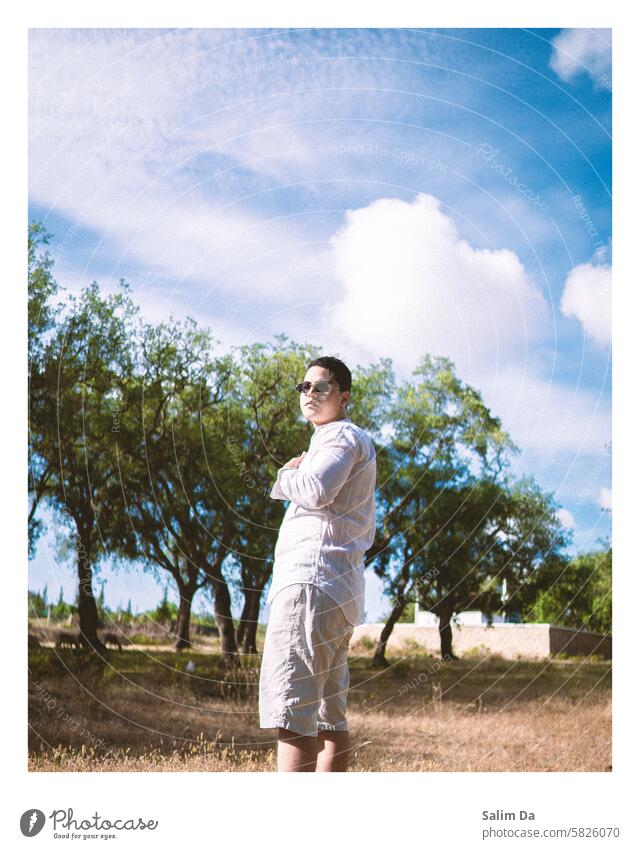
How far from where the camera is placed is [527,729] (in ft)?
23.2

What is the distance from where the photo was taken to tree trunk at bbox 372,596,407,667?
321 inches

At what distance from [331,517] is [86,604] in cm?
374

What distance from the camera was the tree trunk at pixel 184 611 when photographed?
23.8 feet

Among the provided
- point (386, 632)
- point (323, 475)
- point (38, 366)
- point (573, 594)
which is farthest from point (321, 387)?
point (573, 594)

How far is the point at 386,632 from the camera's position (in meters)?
8.20

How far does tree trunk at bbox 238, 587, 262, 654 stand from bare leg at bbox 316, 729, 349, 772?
3860mm

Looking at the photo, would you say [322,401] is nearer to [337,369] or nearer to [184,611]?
[337,369]

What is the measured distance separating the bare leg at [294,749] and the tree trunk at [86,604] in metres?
3.43

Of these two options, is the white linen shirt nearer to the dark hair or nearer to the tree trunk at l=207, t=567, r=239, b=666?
the dark hair

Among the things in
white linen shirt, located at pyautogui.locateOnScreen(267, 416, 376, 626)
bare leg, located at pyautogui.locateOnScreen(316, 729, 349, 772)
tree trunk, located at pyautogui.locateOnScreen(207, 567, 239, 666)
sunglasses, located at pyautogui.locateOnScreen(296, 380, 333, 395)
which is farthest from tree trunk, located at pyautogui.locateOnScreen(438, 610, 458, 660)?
sunglasses, located at pyautogui.locateOnScreen(296, 380, 333, 395)

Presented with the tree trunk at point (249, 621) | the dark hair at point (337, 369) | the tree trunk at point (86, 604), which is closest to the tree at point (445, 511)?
the tree trunk at point (249, 621)

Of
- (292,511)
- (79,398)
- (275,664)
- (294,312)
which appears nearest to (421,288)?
(294,312)

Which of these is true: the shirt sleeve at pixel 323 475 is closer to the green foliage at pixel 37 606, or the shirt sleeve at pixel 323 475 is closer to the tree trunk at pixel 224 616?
the green foliage at pixel 37 606

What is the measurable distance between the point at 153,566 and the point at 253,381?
1718 millimetres
